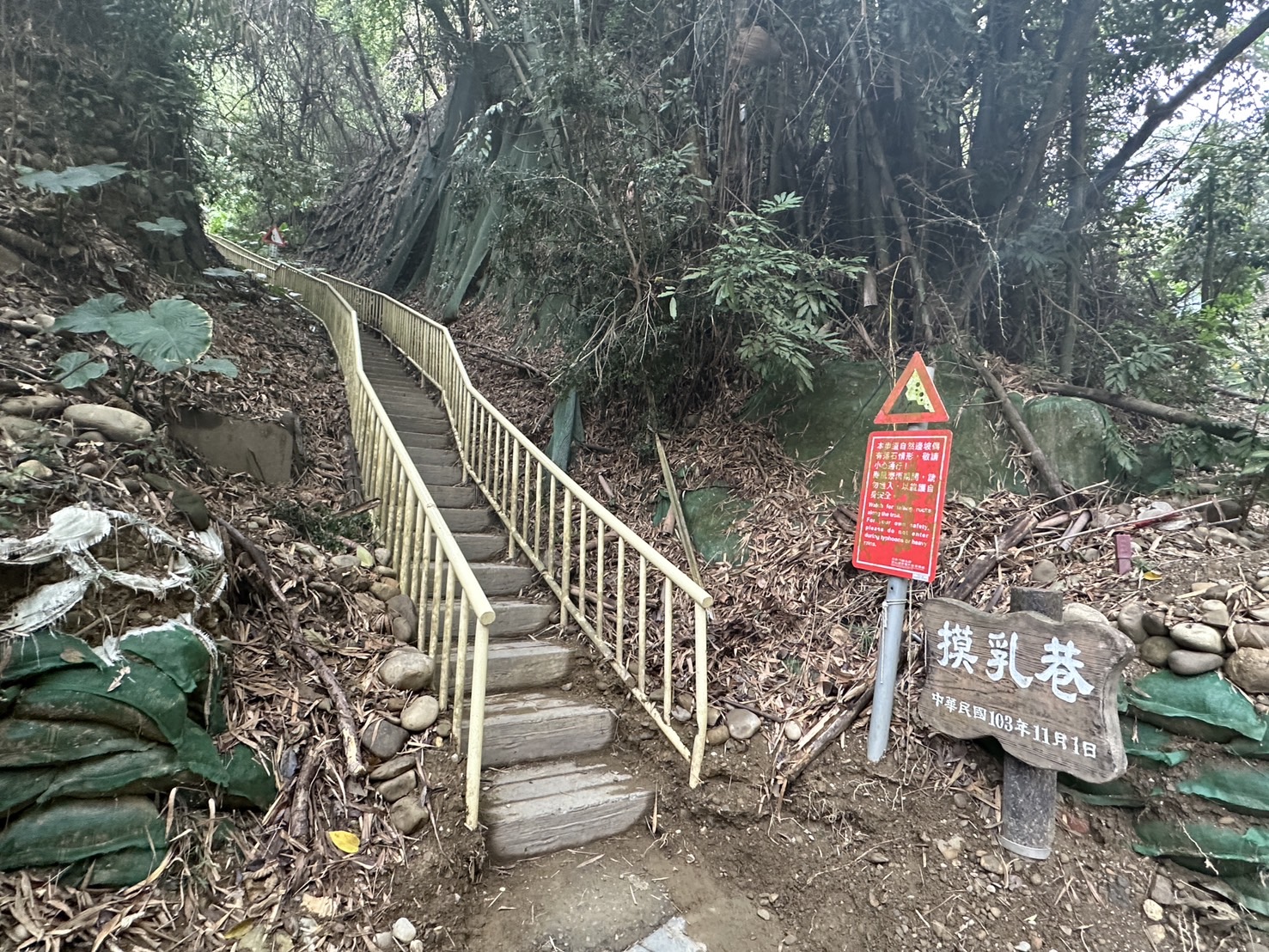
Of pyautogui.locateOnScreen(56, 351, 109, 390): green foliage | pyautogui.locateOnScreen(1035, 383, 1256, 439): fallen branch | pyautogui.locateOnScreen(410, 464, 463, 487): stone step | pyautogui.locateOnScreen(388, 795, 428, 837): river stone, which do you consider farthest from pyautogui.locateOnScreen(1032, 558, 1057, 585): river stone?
pyautogui.locateOnScreen(56, 351, 109, 390): green foliage

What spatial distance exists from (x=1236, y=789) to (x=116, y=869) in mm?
3735

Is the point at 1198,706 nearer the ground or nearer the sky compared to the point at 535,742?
nearer the sky

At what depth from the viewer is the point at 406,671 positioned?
2789 millimetres

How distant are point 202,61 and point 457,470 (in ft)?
16.9

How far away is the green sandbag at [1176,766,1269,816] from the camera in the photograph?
85.7 inches

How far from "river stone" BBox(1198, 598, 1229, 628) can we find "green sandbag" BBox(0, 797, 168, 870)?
151 inches

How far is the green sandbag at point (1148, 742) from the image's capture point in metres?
2.34

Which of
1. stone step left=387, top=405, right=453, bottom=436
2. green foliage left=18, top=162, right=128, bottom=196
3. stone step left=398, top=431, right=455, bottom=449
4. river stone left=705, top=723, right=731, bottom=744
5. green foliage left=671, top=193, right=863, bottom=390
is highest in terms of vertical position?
green foliage left=18, top=162, right=128, bottom=196

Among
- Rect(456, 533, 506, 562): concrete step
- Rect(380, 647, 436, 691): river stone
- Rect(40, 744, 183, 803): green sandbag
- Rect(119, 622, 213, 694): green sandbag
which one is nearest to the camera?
Result: Rect(40, 744, 183, 803): green sandbag

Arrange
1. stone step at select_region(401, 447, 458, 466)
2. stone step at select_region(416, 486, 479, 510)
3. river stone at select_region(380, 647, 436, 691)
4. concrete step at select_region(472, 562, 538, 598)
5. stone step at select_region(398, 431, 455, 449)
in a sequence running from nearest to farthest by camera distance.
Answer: river stone at select_region(380, 647, 436, 691) < concrete step at select_region(472, 562, 538, 598) < stone step at select_region(416, 486, 479, 510) < stone step at select_region(401, 447, 458, 466) < stone step at select_region(398, 431, 455, 449)

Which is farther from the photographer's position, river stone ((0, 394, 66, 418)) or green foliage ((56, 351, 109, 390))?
green foliage ((56, 351, 109, 390))

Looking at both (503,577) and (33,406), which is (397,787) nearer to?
(503,577)

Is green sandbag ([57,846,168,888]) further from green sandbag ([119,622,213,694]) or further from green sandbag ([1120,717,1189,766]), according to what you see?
green sandbag ([1120,717,1189,766])

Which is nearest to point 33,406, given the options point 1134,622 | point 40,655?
point 40,655
